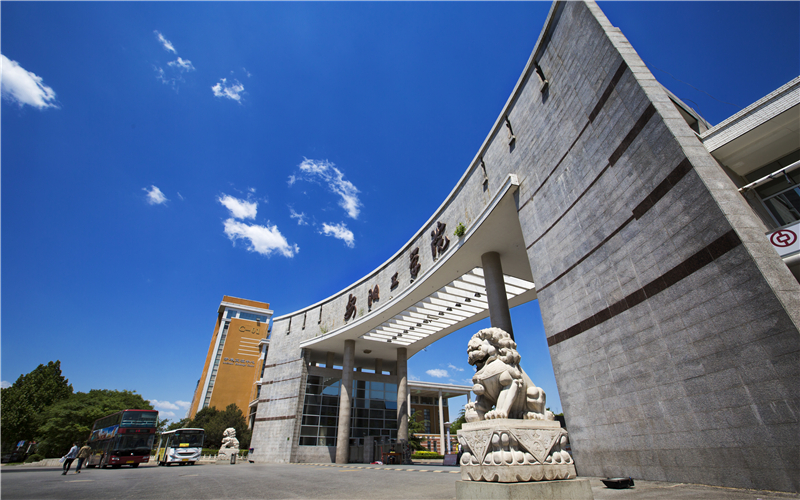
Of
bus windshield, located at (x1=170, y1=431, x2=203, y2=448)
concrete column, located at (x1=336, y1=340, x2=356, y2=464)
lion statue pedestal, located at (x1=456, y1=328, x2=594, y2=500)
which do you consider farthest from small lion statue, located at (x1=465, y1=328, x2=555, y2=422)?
bus windshield, located at (x1=170, y1=431, x2=203, y2=448)

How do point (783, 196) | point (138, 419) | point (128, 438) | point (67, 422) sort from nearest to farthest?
point (783, 196) → point (128, 438) → point (138, 419) → point (67, 422)

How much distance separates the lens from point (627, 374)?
6926mm

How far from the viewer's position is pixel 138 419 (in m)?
17.9

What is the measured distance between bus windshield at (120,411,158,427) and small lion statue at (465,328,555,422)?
21.7 meters

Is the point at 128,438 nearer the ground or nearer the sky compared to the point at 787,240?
nearer the ground

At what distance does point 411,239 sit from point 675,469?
1442cm

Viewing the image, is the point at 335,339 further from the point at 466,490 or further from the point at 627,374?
the point at 466,490

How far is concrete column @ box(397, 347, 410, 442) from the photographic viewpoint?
23750 millimetres

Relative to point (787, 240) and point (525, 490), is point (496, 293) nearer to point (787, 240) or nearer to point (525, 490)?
point (787, 240)

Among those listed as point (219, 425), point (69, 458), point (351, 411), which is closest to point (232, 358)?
point (219, 425)

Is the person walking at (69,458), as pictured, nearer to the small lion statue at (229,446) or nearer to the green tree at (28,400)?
the small lion statue at (229,446)

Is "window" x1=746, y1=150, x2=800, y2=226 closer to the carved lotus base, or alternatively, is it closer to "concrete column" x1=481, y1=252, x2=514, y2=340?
"concrete column" x1=481, y1=252, x2=514, y2=340

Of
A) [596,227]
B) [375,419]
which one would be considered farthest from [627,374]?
[375,419]

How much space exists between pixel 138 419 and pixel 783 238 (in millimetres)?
26606
